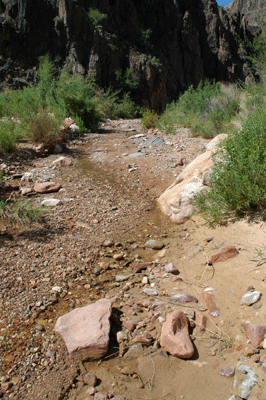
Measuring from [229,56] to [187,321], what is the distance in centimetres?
3405

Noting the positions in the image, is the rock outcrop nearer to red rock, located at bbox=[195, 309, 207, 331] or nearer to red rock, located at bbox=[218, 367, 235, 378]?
red rock, located at bbox=[195, 309, 207, 331]

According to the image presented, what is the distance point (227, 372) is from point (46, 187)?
3799 mm

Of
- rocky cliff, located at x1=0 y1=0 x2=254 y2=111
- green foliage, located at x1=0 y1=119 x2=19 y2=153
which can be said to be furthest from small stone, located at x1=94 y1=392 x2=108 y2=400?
rocky cliff, located at x1=0 y1=0 x2=254 y2=111

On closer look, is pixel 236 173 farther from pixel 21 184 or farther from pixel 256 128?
pixel 21 184

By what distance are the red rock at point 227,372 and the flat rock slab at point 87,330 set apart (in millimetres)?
765

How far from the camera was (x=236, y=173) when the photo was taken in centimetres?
321

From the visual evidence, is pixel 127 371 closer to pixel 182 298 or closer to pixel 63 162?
pixel 182 298

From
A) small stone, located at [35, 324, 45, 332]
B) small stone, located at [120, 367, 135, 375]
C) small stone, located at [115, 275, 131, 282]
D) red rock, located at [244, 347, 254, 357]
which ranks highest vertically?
red rock, located at [244, 347, 254, 357]

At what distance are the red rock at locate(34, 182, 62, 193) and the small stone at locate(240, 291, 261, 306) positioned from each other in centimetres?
341

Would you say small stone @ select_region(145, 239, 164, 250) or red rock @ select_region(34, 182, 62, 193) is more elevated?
red rock @ select_region(34, 182, 62, 193)

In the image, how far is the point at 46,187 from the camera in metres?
4.85

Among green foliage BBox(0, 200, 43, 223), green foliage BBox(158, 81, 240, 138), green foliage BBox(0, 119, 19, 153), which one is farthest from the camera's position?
green foliage BBox(158, 81, 240, 138)

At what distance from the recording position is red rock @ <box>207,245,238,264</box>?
9.54 ft

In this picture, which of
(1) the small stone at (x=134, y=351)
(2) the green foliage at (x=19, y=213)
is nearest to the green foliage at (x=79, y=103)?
(2) the green foliage at (x=19, y=213)
